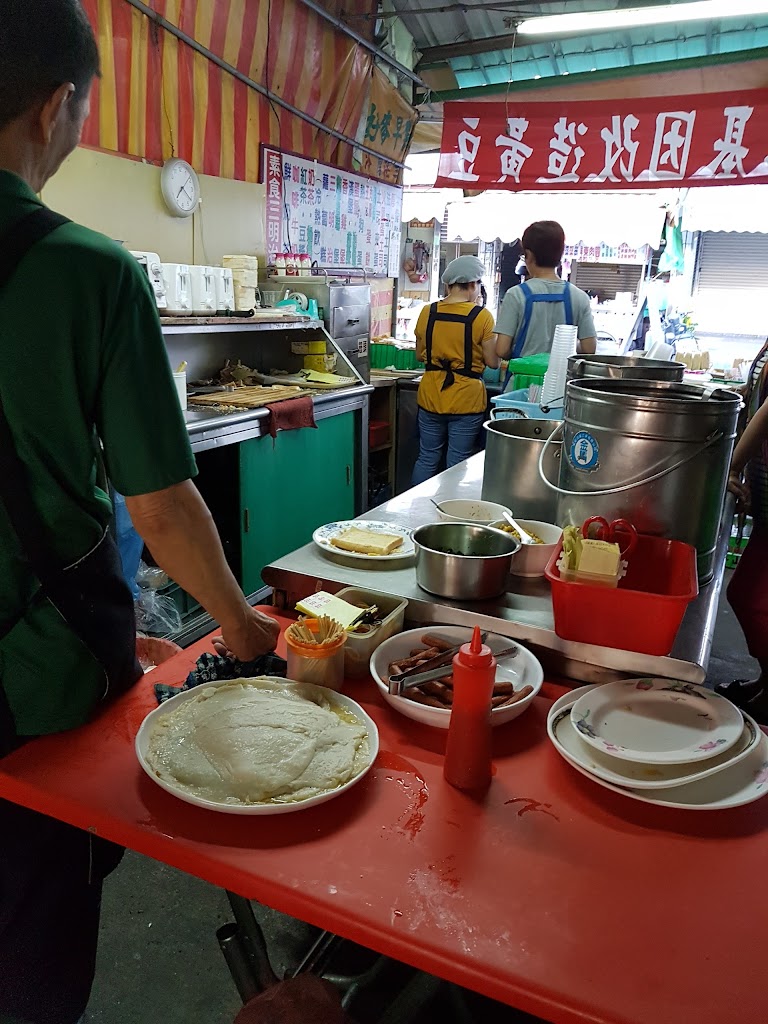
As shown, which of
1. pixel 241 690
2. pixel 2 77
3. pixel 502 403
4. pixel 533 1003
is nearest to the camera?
pixel 533 1003

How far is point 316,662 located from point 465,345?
410 centimetres

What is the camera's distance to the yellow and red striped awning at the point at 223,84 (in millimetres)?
3730

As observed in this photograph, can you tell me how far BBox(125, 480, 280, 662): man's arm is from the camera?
1.20m

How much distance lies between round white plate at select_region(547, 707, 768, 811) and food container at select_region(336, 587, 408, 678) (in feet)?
1.39

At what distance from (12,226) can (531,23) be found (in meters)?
5.13

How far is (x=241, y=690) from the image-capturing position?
53.7 inches

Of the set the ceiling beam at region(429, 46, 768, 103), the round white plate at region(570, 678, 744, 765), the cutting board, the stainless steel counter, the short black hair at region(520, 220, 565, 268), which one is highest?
the ceiling beam at region(429, 46, 768, 103)

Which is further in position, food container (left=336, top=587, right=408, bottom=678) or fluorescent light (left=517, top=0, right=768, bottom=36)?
fluorescent light (left=517, top=0, right=768, bottom=36)

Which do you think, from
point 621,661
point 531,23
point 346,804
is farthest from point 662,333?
point 346,804

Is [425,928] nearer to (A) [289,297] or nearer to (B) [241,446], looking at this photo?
(B) [241,446]

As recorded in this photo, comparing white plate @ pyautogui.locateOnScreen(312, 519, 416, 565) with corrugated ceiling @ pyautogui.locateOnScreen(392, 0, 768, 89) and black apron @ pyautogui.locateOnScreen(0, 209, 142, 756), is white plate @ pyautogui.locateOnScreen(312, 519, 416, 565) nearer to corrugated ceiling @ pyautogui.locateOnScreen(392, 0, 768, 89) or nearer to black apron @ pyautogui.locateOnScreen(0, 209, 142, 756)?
black apron @ pyautogui.locateOnScreen(0, 209, 142, 756)

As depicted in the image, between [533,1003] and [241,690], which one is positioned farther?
[241,690]

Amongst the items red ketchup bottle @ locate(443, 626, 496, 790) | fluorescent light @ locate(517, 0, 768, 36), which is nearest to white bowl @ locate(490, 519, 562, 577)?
red ketchup bottle @ locate(443, 626, 496, 790)

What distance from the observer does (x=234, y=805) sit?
108 centimetres
